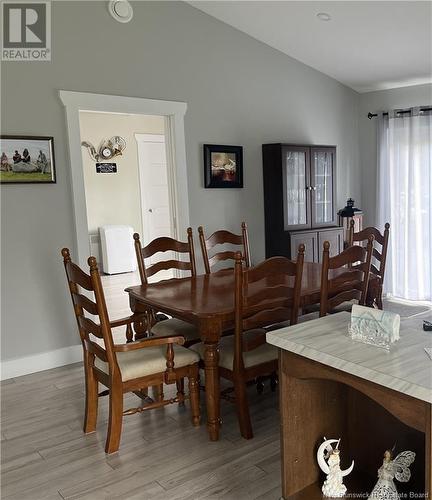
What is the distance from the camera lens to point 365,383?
4.21 ft

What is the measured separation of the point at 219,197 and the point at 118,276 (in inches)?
130

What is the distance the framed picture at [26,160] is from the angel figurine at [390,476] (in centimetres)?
302

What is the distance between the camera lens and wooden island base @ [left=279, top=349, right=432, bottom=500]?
5.11 feet

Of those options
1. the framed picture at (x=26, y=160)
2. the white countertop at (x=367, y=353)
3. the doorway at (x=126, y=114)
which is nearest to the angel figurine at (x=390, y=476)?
the white countertop at (x=367, y=353)

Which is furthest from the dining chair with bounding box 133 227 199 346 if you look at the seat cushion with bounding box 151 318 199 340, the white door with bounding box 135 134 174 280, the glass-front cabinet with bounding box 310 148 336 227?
→ the white door with bounding box 135 134 174 280

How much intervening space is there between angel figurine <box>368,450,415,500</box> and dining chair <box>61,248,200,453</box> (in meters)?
1.21

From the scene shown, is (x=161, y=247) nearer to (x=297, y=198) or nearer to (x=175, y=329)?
(x=175, y=329)

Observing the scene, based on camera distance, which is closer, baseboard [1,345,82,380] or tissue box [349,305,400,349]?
tissue box [349,305,400,349]

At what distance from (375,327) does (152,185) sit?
6.91m

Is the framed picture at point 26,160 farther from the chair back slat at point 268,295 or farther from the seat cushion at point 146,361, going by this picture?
the chair back slat at point 268,295

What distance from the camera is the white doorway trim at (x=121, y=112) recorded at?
367cm

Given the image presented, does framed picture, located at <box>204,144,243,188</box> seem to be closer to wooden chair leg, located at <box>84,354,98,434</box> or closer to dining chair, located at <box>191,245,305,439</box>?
dining chair, located at <box>191,245,305,439</box>

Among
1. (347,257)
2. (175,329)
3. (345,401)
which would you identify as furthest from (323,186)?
(345,401)

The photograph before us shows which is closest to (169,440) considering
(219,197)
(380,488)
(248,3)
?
(380,488)
